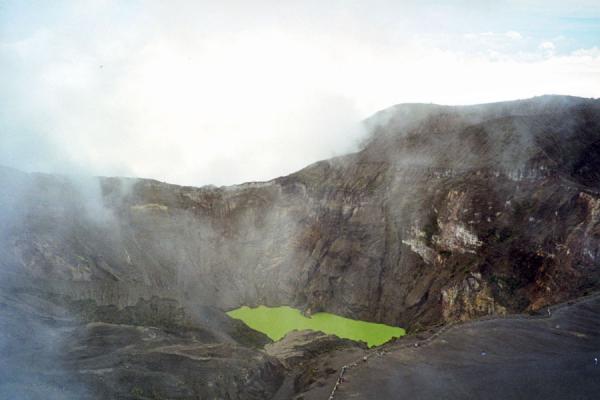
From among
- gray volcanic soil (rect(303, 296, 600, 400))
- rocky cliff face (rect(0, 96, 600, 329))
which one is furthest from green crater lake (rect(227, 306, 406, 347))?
gray volcanic soil (rect(303, 296, 600, 400))

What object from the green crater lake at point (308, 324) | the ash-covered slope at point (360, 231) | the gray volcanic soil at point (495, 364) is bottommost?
the green crater lake at point (308, 324)

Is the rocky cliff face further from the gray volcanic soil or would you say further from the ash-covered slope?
the gray volcanic soil

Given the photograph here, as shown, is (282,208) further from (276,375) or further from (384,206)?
(276,375)

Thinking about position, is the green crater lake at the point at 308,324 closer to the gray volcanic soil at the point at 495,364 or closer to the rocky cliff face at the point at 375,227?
the rocky cliff face at the point at 375,227

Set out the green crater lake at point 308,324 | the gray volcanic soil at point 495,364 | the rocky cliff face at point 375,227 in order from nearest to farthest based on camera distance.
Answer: the gray volcanic soil at point 495,364 < the rocky cliff face at point 375,227 < the green crater lake at point 308,324

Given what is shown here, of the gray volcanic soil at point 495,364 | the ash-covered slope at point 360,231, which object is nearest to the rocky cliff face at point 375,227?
the ash-covered slope at point 360,231
